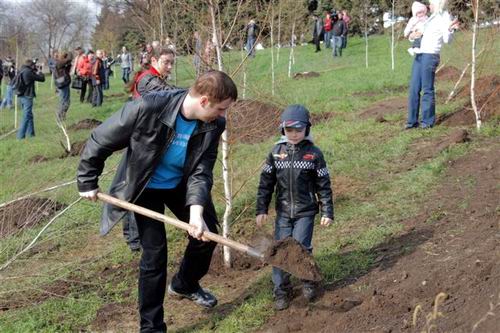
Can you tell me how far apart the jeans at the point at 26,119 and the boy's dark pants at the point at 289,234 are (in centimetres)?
1086

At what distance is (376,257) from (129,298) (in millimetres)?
2033

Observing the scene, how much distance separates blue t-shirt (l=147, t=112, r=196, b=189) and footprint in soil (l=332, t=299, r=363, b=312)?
1.37 metres

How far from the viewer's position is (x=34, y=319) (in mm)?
4805

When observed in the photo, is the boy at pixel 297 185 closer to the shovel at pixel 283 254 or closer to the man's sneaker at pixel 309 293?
the man's sneaker at pixel 309 293

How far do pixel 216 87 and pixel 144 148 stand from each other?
2.07 ft

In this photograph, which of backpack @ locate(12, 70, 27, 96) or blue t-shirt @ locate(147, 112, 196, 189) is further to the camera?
backpack @ locate(12, 70, 27, 96)

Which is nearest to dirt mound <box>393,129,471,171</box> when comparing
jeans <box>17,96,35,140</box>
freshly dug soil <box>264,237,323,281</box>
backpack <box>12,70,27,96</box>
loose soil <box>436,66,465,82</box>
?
freshly dug soil <box>264,237,323,281</box>

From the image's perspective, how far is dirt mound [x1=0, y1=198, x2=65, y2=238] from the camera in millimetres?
4961

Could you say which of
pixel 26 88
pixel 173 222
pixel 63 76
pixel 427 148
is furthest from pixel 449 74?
pixel 173 222

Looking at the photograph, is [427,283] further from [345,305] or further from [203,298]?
[203,298]

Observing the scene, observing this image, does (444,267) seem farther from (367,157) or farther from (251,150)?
(251,150)

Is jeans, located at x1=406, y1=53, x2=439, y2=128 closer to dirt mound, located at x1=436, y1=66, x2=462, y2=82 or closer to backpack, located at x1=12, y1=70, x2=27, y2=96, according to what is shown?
dirt mound, located at x1=436, y1=66, x2=462, y2=82

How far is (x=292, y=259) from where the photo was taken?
3869mm

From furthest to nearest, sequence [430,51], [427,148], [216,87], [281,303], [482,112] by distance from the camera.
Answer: [482,112] → [430,51] → [427,148] → [281,303] → [216,87]
